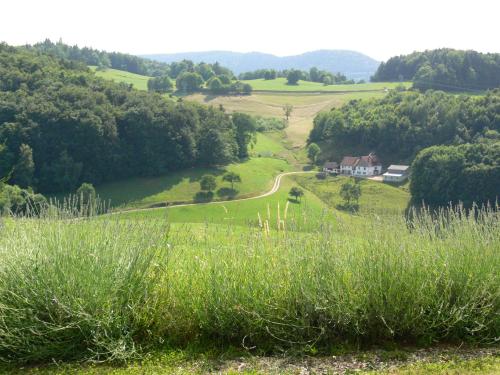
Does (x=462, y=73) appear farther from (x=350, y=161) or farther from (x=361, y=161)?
(x=350, y=161)

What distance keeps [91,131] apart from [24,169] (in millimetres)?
10186

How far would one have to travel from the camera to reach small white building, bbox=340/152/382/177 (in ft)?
229

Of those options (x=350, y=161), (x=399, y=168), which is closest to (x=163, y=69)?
(x=350, y=161)

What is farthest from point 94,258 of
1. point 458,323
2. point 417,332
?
point 458,323

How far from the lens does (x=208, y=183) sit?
58.6m

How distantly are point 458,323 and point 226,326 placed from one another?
3.43 metres

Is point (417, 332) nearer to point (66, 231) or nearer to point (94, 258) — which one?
point (94, 258)

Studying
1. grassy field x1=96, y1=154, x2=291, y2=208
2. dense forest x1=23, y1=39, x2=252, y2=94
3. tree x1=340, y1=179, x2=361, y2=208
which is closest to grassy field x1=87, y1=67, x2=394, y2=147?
dense forest x1=23, y1=39, x2=252, y2=94

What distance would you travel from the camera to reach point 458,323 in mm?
7062

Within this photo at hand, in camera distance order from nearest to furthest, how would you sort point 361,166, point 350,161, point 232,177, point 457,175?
point 457,175 < point 232,177 < point 361,166 < point 350,161

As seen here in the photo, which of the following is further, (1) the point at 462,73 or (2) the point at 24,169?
(1) the point at 462,73

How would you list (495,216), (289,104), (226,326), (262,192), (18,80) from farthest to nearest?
(289,104)
(18,80)
(262,192)
(495,216)
(226,326)

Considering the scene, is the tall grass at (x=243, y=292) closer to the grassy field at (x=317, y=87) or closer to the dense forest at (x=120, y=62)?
the grassy field at (x=317, y=87)

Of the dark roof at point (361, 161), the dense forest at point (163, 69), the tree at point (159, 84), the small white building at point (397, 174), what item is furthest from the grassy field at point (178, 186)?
the tree at point (159, 84)
